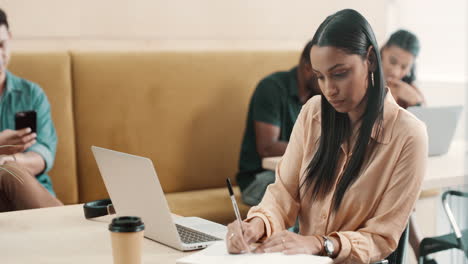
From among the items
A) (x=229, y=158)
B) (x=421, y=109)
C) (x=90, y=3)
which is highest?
(x=90, y=3)

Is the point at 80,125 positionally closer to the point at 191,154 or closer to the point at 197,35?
the point at 191,154

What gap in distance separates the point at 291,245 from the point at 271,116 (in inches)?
68.5

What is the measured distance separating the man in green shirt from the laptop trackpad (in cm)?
130

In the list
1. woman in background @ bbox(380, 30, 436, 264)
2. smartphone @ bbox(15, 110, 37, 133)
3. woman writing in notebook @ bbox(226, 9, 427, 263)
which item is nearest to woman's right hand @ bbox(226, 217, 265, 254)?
woman writing in notebook @ bbox(226, 9, 427, 263)

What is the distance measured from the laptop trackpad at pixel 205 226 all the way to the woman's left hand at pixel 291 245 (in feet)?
0.70

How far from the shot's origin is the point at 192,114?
323 cm

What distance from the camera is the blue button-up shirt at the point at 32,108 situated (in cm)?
267

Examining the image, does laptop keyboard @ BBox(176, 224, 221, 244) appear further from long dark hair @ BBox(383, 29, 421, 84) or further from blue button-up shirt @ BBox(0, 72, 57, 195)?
long dark hair @ BBox(383, 29, 421, 84)

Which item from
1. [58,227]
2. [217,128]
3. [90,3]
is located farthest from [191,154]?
[58,227]

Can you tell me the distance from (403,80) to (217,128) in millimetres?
970

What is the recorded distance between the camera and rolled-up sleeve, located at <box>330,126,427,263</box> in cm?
141

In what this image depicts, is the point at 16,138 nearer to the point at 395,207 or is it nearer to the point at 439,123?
the point at 395,207

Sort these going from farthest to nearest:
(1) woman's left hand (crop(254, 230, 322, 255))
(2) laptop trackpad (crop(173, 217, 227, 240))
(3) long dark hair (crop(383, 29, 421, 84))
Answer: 1. (3) long dark hair (crop(383, 29, 421, 84))
2. (2) laptop trackpad (crop(173, 217, 227, 240))
3. (1) woman's left hand (crop(254, 230, 322, 255))

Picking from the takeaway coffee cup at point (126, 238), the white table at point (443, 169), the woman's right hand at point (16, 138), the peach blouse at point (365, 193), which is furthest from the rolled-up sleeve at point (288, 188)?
the woman's right hand at point (16, 138)
